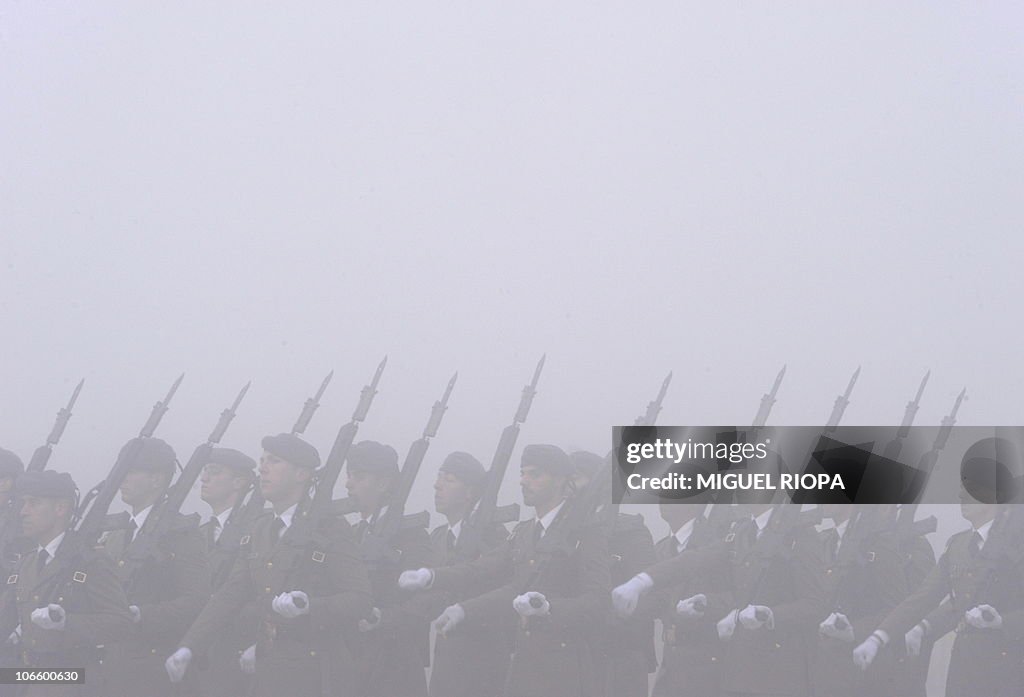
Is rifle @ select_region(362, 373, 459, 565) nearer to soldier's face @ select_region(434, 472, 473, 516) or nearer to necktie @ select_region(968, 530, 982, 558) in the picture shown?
soldier's face @ select_region(434, 472, 473, 516)

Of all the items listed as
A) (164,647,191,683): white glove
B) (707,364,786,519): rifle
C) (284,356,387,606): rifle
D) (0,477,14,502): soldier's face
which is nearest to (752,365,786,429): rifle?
(707,364,786,519): rifle

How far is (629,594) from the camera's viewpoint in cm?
490

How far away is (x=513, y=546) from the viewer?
5.12m

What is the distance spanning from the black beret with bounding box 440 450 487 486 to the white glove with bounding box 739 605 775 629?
1.37 m

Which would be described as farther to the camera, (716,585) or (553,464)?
(553,464)

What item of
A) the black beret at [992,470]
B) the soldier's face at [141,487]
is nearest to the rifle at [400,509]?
the soldier's face at [141,487]

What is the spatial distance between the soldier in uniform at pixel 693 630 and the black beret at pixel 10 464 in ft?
10.4

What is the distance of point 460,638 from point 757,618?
4.39 feet

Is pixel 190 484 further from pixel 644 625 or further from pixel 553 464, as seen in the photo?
pixel 644 625

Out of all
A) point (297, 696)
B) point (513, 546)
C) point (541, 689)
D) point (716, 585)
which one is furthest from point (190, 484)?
point (716, 585)

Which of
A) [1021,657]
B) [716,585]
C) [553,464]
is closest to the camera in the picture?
[1021,657]

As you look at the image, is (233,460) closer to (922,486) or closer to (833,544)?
(833,544)

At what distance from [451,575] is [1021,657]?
2454mm

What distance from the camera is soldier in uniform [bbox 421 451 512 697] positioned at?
16.5ft
